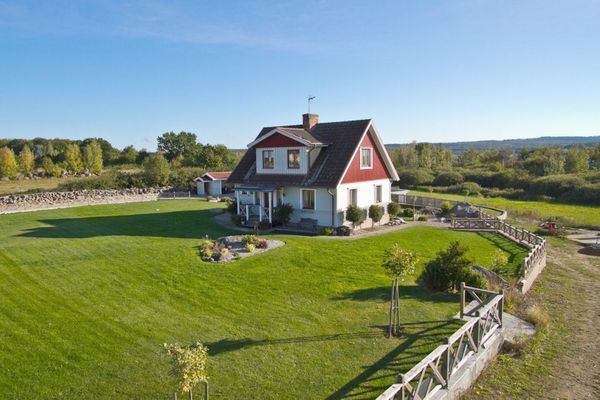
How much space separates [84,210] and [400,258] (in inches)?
1313

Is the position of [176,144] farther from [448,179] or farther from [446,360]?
[446,360]

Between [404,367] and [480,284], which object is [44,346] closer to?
[404,367]

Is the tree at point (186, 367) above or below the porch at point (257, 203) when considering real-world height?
below

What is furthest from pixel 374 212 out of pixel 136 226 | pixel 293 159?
pixel 136 226

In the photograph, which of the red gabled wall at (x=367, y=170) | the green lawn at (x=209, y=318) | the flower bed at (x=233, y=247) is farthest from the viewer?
the red gabled wall at (x=367, y=170)

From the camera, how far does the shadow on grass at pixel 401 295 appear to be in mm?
13977

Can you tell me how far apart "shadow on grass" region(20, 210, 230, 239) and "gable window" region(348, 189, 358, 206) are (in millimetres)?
8014

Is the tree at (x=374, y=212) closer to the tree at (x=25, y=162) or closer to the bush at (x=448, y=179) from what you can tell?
the bush at (x=448, y=179)

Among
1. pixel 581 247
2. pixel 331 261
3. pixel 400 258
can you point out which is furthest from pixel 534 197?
pixel 400 258

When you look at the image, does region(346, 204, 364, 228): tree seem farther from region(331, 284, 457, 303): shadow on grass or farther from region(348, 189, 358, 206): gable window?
region(331, 284, 457, 303): shadow on grass

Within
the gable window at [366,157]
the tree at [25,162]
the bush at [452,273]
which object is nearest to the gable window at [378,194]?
the gable window at [366,157]

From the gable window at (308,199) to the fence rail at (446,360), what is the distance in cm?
1496

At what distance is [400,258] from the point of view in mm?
11320

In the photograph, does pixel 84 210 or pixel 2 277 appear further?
pixel 84 210
